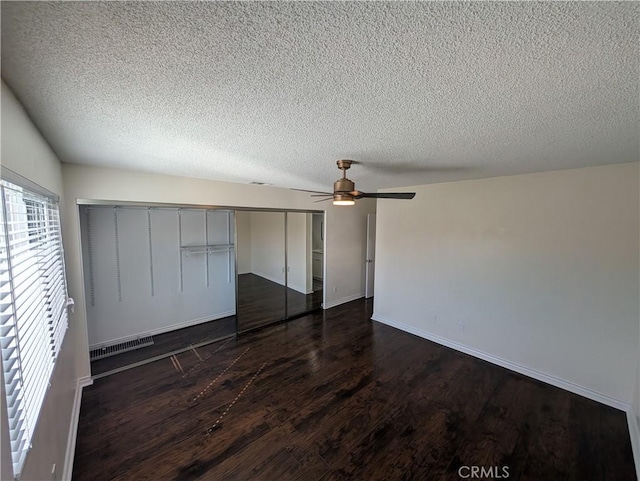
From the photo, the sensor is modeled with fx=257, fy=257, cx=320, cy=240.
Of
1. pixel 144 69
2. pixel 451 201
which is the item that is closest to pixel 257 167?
pixel 144 69

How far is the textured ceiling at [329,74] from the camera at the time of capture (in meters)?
0.72

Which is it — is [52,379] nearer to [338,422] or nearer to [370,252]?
[338,422]

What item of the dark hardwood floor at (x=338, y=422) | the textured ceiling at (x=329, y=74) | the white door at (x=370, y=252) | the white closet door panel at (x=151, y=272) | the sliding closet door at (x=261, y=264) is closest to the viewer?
the textured ceiling at (x=329, y=74)

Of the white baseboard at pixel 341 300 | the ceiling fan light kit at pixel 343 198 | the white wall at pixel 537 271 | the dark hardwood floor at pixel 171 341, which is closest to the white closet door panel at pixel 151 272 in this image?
the dark hardwood floor at pixel 171 341

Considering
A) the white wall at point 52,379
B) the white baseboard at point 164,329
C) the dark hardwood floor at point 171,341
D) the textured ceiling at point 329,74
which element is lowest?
the dark hardwood floor at point 171,341

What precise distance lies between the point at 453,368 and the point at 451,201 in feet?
7.10

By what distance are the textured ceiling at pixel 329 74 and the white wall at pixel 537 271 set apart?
2.81 feet

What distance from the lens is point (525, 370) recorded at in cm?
305

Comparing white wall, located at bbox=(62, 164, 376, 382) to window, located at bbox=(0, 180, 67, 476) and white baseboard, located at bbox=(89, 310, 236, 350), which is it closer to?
white baseboard, located at bbox=(89, 310, 236, 350)

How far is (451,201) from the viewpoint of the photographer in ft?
11.7

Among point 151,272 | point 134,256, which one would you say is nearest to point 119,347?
point 151,272

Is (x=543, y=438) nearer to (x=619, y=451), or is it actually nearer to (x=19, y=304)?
(x=619, y=451)

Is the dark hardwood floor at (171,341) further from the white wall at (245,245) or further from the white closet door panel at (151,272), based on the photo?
the white wall at (245,245)

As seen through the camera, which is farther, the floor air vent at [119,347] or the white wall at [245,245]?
the white wall at [245,245]
